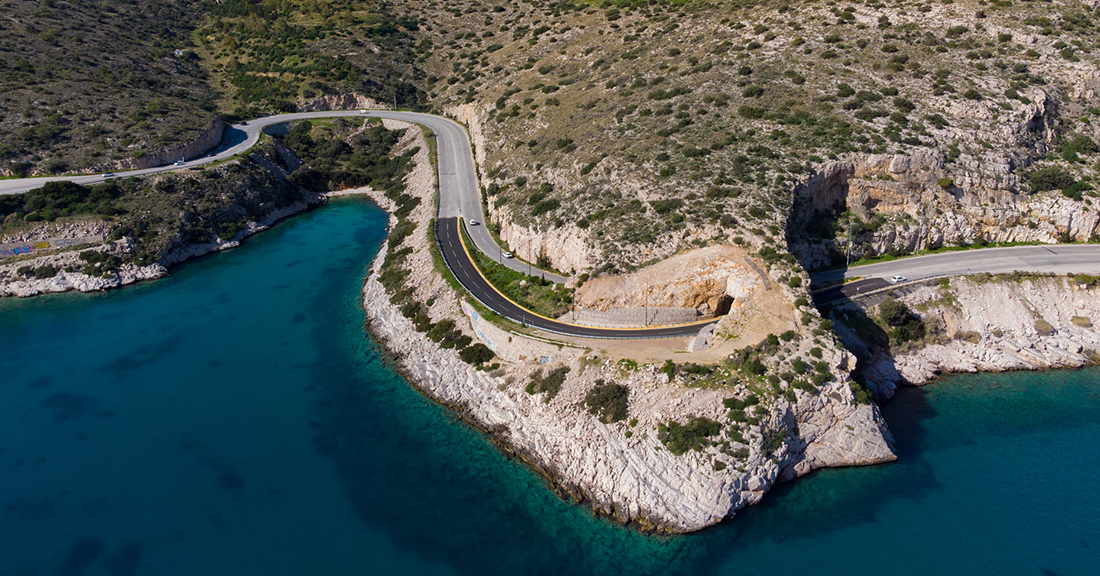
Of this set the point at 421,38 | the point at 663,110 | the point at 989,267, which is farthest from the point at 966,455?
the point at 421,38

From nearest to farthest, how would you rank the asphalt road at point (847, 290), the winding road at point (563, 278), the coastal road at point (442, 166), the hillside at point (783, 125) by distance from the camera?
the winding road at point (563, 278), the asphalt road at point (847, 290), the hillside at point (783, 125), the coastal road at point (442, 166)

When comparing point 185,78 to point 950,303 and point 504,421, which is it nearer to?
point 504,421

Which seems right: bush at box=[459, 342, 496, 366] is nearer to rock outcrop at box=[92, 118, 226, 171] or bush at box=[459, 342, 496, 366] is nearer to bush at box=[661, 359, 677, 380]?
bush at box=[661, 359, 677, 380]

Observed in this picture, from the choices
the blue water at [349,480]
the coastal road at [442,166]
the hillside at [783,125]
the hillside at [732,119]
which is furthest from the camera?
the coastal road at [442,166]

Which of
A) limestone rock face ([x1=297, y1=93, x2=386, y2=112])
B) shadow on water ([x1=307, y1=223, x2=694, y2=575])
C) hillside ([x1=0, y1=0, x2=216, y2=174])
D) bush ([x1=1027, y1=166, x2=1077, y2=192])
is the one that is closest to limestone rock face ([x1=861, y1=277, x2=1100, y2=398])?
bush ([x1=1027, y1=166, x2=1077, y2=192])

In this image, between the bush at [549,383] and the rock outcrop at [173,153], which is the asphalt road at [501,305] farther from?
the rock outcrop at [173,153]

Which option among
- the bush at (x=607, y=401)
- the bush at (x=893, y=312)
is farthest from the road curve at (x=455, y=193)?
the bush at (x=893, y=312)
